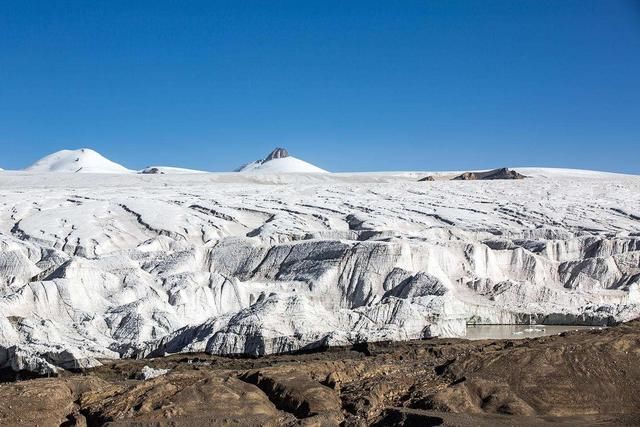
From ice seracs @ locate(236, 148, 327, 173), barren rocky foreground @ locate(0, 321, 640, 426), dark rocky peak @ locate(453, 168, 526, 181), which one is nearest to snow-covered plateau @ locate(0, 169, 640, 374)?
barren rocky foreground @ locate(0, 321, 640, 426)

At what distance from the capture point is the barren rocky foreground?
573 inches

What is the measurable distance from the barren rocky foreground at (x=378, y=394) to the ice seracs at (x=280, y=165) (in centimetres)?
7536

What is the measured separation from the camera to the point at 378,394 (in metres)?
15.6

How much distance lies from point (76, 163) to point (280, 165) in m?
23.2

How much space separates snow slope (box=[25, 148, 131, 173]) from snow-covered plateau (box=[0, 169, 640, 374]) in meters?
45.3

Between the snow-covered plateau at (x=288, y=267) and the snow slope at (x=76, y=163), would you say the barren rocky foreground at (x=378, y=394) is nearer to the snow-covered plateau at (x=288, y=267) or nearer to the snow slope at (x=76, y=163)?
the snow-covered plateau at (x=288, y=267)

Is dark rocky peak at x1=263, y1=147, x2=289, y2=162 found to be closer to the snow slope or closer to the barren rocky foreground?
the snow slope

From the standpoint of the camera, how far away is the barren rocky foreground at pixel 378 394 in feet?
47.8

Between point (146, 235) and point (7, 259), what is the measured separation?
399 inches

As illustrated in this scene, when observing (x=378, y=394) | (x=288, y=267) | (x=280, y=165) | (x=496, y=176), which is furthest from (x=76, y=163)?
(x=378, y=394)

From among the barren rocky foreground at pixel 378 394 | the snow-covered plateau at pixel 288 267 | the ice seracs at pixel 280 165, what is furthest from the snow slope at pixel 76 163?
the barren rocky foreground at pixel 378 394

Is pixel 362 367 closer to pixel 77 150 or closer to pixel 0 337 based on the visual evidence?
pixel 0 337

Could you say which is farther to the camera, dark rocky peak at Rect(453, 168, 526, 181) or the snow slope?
the snow slope

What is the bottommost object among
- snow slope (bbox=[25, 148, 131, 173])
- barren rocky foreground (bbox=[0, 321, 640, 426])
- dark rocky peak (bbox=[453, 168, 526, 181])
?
barren rocky foreground (bbox=[0, 321, 640, 426])
